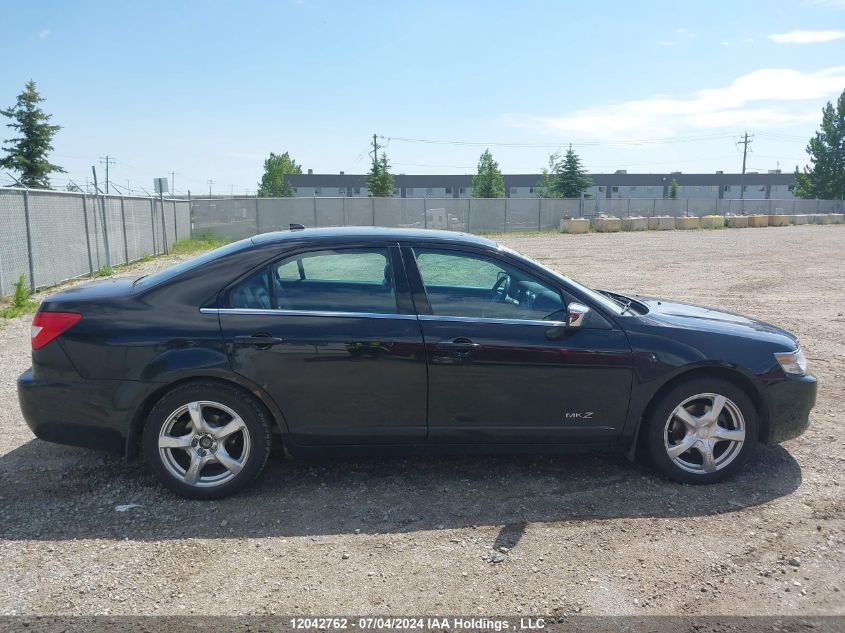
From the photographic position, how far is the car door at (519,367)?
3.94 meters

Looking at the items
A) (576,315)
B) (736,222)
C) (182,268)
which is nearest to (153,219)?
(182,268)

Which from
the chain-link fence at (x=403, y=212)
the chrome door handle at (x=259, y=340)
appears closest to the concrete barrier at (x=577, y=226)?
the chain-link fence at (x=403, y=212)

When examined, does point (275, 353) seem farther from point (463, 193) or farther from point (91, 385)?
point (463, 193)

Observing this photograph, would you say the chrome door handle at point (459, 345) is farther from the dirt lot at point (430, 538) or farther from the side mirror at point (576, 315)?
the dirt lot at point (430, 538)

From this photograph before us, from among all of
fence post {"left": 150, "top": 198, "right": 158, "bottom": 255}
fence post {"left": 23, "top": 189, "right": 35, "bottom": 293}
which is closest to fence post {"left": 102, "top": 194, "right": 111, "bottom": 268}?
fence post {"left": 23, "top": 189, "right": 35, "bottom": 293}

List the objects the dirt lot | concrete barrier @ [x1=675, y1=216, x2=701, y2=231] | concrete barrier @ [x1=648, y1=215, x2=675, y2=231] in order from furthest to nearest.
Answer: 1. concrete barrier @ [x1=675, y1=216, x2=701, y2=231]
2. concrete barrier @ [x1=648, y1=215, x2=675, y2=231]
3. the dirt lot

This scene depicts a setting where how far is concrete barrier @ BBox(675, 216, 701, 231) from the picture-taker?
1667 inches

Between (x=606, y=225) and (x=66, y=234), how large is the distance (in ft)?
101

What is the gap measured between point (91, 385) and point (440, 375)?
2036 mm

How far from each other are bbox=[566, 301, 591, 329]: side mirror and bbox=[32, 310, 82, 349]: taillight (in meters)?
2.89

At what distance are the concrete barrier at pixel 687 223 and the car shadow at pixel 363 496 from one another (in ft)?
134

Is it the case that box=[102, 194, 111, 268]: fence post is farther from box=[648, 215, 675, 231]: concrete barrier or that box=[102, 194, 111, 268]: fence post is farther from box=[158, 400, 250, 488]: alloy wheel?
box=[648, 215, 675, 231]: concrete barrier

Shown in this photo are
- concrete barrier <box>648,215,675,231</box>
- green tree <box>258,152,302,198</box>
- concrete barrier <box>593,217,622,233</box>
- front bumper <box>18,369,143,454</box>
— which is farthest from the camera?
green tree <box>258,152,302,198</box>

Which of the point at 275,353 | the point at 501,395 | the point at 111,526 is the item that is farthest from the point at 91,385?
the point at 501,395
